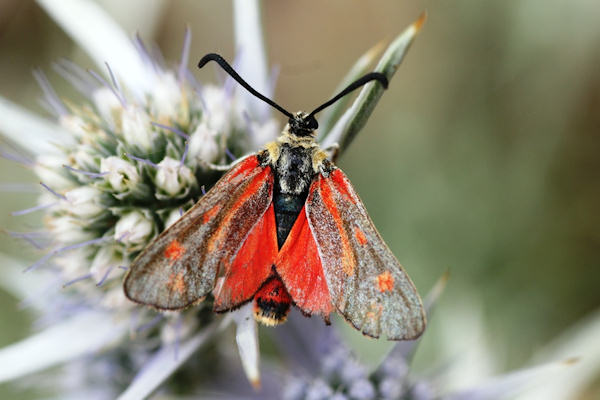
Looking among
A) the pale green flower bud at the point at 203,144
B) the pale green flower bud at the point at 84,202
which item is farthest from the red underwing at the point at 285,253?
the pale green flower bud at the point at 84,202

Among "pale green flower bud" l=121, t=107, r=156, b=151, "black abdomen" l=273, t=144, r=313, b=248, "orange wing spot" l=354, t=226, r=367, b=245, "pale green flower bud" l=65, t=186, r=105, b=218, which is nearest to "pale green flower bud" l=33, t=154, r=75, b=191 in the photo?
"pale green flower bud" l=65, t=186, r=105, b=218

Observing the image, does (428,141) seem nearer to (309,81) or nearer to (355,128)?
(309,81)

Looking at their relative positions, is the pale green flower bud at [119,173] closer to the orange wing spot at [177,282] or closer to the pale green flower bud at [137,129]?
the pale green flower bud at [137,129]

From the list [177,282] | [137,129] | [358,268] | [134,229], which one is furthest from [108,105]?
[358,268]

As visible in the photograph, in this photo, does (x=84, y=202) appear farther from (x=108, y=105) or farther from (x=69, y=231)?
(x=108, y=105)

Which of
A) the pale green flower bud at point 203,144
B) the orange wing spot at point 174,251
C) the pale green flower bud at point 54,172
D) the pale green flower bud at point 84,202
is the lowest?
the orange wing spot at point 174,251

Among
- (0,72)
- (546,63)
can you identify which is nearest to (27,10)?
(0,72)

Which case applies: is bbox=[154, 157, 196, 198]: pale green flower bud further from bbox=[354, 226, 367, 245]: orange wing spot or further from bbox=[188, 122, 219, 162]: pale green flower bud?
bbox=[354, 226, 367, 245]: orange wing spot
